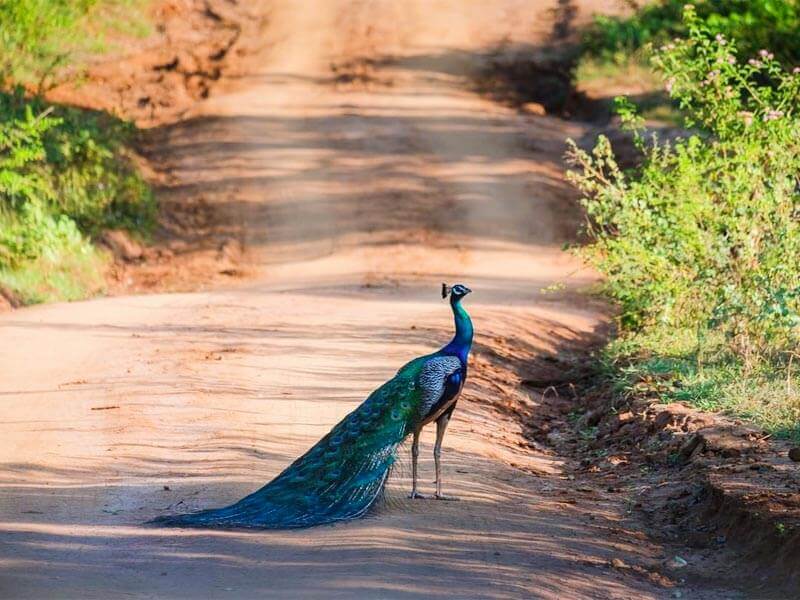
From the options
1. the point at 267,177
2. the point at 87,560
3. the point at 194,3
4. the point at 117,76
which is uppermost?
the point at 194,3

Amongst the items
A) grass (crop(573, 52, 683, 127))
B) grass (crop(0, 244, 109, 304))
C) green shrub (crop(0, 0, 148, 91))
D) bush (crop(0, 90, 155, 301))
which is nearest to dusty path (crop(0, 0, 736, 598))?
grass (crop(0, 244, 109, 304))

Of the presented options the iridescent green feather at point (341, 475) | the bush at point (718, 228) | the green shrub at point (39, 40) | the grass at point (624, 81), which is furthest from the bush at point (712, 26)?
the iridescent green feather at point (341, 475)

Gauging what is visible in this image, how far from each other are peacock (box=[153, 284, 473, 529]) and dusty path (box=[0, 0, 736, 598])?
0.44 feet

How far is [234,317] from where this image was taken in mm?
14578

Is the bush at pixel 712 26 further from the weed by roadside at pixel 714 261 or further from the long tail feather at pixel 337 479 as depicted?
the long tail feather at pixel 337 479

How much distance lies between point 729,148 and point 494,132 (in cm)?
1246

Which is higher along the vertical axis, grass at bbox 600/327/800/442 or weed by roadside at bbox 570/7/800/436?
weed by roadside at bbox 570/7/800/436

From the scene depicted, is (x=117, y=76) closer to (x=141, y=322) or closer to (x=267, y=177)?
(x=267, y=177)

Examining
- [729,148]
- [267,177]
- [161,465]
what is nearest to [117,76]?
[267,177]

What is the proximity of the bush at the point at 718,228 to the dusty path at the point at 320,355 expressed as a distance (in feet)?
5.21

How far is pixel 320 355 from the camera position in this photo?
40.8 ft

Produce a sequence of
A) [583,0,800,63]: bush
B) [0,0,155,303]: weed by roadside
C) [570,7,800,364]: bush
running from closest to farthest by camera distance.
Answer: [570,7,800,364]: bush, [0,0,155,303]: weed by roadside, [583,0,800,63]: bush

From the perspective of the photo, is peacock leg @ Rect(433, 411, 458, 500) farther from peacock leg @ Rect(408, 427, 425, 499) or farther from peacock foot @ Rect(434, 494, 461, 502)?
peacock leg @ Rect(408, 427, 425, 499)

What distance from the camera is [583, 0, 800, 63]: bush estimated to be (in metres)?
21.0
